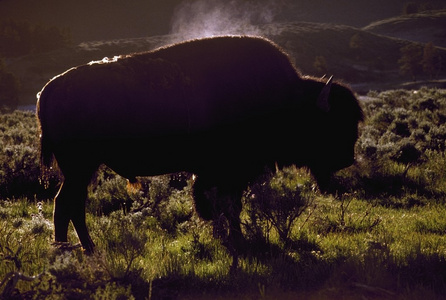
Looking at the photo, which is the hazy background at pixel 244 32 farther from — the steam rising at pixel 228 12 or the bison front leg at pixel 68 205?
the bison front leg at pixel 68 205

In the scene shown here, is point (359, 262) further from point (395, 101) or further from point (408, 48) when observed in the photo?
point (408, 48)

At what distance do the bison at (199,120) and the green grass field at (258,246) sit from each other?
0.36 meters

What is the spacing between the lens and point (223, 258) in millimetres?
3881

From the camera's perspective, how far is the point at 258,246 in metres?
4.19

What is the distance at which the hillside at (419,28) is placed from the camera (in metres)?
113

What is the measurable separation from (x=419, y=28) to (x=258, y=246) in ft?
448

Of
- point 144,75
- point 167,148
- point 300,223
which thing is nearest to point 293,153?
point 300,223

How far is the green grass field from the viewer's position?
10.0 ft

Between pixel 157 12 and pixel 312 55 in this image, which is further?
pixel 157 12

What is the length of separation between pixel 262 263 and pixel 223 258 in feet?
1.25

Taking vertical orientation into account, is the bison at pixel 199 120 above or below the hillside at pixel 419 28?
below

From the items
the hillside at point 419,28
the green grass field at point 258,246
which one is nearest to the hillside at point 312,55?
the hillside at point 419,28

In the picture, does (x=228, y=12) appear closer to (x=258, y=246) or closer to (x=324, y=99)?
(x=324, y=99)

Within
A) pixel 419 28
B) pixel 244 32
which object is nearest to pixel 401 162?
pixel 244 32
